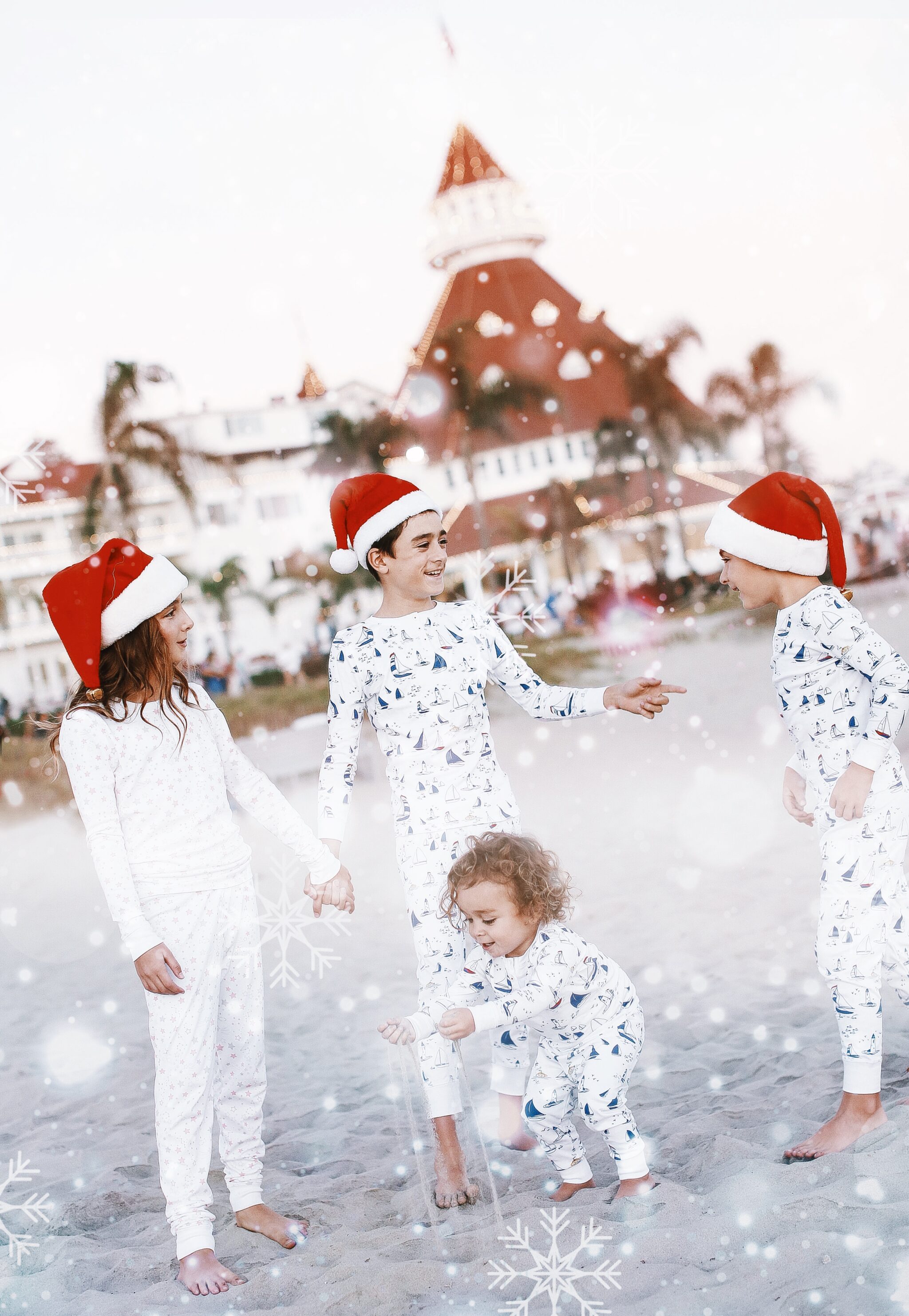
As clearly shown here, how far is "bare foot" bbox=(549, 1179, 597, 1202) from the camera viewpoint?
6.71 ft

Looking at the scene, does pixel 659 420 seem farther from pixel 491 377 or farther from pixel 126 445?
pixel 126 445

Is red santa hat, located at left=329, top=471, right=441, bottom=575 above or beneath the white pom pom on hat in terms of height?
above

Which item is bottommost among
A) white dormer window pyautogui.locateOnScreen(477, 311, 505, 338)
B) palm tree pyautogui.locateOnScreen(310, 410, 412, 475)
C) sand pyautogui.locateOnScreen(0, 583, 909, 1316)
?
sand pyautogui.locateOnScreen(0, 583, 909, 1316)

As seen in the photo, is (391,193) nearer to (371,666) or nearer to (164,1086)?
(371,666)

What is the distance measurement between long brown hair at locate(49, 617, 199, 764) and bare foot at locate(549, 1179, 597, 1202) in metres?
1.13

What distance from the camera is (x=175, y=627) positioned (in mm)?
2133

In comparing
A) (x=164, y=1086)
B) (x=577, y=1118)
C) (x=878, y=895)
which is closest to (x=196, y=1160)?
(x=164, y=1086)

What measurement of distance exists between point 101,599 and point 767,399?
26.1 ft

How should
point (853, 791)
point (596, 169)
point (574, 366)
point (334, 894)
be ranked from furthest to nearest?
point (574, 366) → point (596, 169) → point (334, 894) → point (853, 791)

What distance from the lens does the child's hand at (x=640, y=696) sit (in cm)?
215

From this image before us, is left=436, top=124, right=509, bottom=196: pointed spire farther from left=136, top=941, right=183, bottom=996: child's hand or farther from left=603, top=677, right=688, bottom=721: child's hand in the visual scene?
left=136, top=941, right=183, bottom=996: child's hand

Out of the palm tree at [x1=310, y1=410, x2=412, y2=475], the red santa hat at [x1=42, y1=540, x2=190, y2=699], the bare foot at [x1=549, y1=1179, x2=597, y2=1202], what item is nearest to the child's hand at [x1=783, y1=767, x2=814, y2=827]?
the bare foot at [x1=549, y1=1179, x2=597, y2=1202]

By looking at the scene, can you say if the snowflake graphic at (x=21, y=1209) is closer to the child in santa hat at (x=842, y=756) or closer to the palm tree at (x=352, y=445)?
the child in santa hat at (x=842, y=756)

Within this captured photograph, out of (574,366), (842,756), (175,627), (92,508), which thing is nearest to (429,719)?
(175,627)
